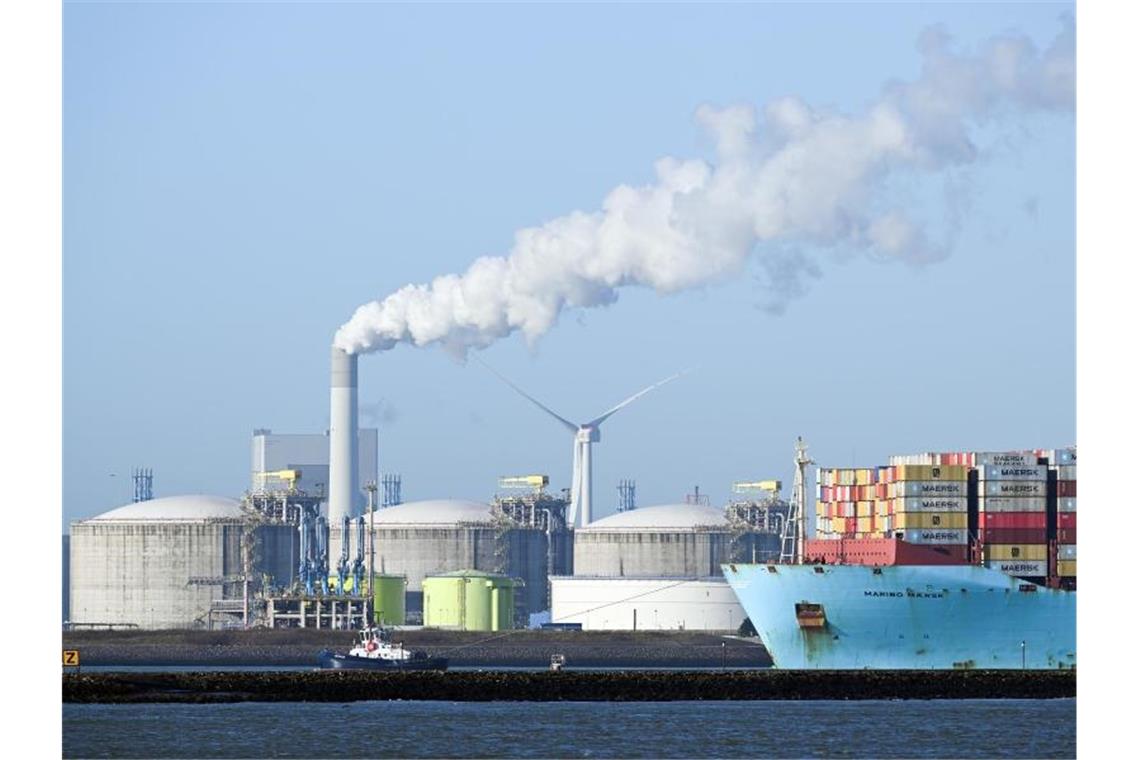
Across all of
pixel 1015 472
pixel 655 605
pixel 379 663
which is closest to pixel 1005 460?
pixel 1015 472

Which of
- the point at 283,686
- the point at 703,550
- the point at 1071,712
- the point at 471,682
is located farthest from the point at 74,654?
the point at 703,550

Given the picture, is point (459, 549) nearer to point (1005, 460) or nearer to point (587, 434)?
point (587, 434)

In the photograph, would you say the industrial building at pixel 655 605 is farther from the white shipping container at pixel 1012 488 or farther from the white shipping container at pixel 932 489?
the white shipping container at pixel 1012 488

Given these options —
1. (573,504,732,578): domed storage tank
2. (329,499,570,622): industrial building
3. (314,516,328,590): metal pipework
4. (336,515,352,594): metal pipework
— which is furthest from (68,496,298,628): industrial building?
(573,504,732,578): domed storage tank

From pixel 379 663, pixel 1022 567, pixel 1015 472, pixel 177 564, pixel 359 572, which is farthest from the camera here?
pixel 177 564

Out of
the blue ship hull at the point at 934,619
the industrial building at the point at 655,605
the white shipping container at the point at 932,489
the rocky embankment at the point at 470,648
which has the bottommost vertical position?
→ the rocky embankment at the point at 470,648

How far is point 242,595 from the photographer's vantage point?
177750 mm

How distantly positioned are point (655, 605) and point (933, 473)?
66391 mm

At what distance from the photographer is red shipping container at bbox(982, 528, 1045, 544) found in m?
102

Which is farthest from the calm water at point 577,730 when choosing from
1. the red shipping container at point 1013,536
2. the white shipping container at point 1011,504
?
the white shipping container at point 1011,504

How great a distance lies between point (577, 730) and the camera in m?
71.2

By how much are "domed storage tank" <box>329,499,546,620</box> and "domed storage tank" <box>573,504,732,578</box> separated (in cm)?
382

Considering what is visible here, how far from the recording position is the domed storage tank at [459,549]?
614ft

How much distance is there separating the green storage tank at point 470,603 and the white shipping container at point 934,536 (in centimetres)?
6647
